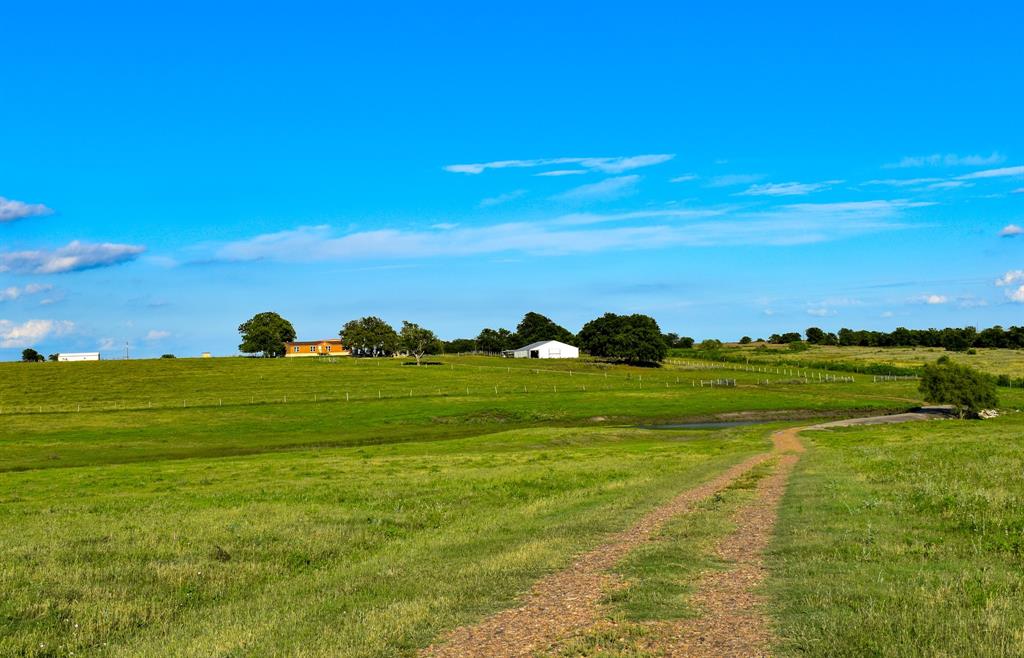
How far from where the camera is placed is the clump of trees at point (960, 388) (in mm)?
96688

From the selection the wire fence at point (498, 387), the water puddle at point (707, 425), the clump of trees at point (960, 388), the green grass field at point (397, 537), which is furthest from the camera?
the wire fence at point (498, 387)

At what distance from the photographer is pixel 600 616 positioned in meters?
12.5

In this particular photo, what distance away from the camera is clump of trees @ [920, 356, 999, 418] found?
96.7 metres

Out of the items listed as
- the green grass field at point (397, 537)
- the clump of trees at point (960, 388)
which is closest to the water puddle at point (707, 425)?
the clump of trees at point (960, 388)

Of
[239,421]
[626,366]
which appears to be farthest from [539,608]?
[626,366]

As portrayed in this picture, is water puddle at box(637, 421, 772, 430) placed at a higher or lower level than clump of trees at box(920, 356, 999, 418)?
lower

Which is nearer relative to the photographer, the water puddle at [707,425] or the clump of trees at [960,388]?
the water puddle at [707,425]

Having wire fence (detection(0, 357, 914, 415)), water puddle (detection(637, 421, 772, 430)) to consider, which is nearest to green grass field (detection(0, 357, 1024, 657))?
water puddle (detection(637, 421, 772, 430))

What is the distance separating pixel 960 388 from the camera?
3826 inches

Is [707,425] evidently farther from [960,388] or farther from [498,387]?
[498,387]

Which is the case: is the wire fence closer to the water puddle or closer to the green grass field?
the water puddle

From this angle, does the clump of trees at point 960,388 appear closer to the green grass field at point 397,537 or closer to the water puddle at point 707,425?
the water puddle at point 707,425

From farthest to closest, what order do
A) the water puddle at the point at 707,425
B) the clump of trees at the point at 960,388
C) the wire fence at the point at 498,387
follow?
the wire fence at the point at 498,387 → the clump of trees at the point at 960,388 → the water puddle at the point at 707,425

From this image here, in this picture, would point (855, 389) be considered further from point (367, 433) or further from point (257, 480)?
point (257, 480)
